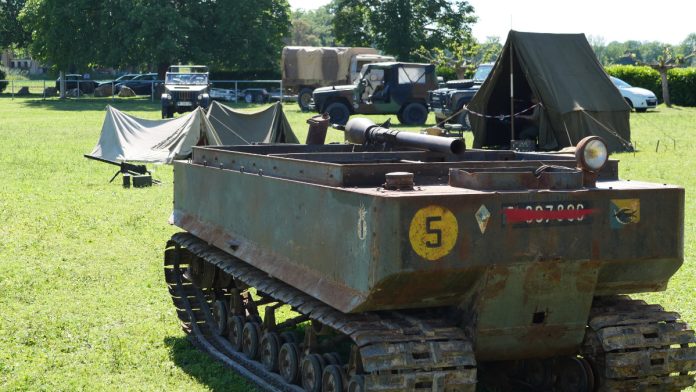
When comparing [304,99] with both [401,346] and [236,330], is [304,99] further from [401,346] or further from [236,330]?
[401,346]

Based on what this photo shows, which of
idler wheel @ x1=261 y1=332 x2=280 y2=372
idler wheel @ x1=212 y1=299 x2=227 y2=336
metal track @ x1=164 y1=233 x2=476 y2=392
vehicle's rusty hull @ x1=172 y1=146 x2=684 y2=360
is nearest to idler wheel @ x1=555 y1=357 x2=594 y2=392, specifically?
vehicle's rusty hull @ x1=172 y1=146 x2=684 y2=360

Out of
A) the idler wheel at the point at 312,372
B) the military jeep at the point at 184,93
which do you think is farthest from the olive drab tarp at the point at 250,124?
the idler wheel at the point at 312,372

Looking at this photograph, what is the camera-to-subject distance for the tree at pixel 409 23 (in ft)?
223

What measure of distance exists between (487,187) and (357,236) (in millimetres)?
824

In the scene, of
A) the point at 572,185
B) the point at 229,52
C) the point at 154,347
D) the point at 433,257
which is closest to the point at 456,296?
the point at 433,257

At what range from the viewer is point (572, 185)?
6.72 m

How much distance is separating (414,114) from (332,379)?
31566mm

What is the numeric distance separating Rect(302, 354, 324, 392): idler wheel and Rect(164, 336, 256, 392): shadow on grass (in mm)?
662

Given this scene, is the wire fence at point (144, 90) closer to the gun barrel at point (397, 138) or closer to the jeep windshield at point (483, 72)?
the jeep windshield at point (483, 72)

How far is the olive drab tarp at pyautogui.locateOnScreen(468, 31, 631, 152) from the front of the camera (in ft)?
79.7

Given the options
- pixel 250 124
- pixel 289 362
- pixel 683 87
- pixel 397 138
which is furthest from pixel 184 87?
pixel 289 362

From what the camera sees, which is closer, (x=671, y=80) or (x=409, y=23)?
(x=671, y=80)

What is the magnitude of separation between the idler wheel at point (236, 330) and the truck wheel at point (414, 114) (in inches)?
1160

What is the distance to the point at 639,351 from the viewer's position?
22.9 ft
